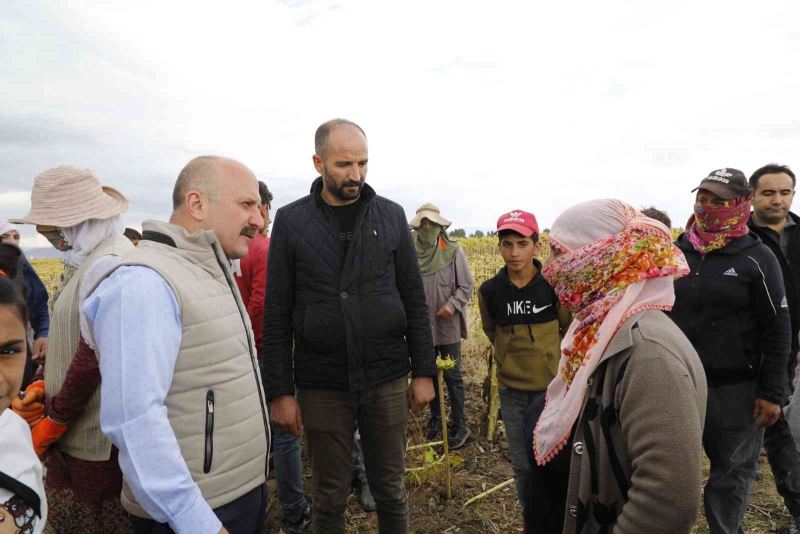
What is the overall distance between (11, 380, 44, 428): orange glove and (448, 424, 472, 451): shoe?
135 inches

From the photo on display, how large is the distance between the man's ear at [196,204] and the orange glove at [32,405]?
1.16 meters

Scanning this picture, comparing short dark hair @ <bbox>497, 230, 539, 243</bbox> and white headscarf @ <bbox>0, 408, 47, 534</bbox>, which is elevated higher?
short dark hair @ <bbox>497, 230, 539, 243</bbox>

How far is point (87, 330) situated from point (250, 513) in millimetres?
978

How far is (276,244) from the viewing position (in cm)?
267

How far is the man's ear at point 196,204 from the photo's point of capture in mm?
1747

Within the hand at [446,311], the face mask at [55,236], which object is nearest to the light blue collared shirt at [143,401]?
the face mask at [55,236]

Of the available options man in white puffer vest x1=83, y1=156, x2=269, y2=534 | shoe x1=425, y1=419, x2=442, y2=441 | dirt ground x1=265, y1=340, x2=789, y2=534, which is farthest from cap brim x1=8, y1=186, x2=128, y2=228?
shoe x1=425, y1=419, x2=442, y2=441

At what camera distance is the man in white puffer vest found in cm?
140

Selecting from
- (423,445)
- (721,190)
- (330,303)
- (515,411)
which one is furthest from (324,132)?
(423,445)

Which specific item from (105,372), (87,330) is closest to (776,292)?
(105,372)

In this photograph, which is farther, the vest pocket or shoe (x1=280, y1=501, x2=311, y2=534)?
shoe (x1=280, y1=501, x2=311, y2=534)

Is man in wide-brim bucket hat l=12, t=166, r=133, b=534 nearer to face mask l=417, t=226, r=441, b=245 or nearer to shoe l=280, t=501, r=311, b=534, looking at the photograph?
shoe l=280, t=501, r=311, b=534

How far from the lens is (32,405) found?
2021mm

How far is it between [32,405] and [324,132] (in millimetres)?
1920
